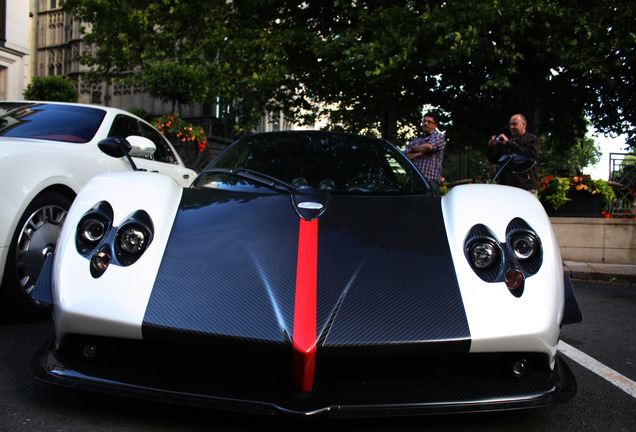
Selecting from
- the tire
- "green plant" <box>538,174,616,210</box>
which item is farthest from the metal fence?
the tire

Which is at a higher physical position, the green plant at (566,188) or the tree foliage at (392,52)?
the tree foliage at (392,52)

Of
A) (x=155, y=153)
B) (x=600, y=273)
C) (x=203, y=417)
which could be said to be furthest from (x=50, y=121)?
(x=600, y=273)

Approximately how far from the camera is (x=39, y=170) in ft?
10.5

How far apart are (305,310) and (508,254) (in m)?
0.89

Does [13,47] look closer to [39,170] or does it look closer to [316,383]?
[39,170]

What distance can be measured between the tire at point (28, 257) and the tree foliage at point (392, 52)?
25.8 feet

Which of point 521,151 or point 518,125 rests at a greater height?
point 518,125

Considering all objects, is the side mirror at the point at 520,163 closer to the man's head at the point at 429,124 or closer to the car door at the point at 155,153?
the car door at the point at 155,153

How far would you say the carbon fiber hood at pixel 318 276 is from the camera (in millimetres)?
1685

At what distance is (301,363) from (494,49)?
10.1 metres

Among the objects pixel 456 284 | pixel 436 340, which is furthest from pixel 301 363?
pixel 456 284

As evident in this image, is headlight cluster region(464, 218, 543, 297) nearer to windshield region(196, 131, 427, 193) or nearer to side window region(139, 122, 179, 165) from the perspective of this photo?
windshield region(196, 131, 427, 193)

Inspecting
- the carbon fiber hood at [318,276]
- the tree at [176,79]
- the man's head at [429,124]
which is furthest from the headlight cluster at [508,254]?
the tree at [176,79]

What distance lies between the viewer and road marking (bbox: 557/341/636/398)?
7.95 ft
